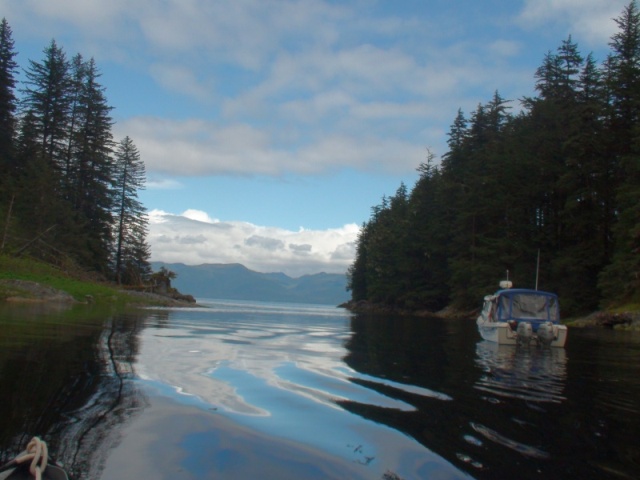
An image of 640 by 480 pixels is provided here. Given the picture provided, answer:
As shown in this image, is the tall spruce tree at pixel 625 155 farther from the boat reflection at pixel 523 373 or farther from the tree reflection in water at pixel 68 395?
the tree reflection in water at pixel 68 395

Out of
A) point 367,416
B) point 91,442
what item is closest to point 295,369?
point 367,416

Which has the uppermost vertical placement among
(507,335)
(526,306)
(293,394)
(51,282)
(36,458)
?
(526,306)

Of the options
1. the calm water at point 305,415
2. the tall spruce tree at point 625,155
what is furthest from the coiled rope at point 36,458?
the tall spruce tree at point 625,155

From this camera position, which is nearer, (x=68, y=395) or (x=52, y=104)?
(x=68, y=395)

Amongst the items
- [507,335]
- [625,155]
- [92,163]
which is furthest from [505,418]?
[92,163]

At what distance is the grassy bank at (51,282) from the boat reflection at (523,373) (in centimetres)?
2309

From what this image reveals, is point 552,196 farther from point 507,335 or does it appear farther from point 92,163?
point 92,163

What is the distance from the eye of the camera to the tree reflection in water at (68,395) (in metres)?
4.55

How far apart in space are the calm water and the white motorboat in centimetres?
587

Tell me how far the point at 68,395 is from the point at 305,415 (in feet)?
9.47

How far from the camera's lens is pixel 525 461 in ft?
15.8

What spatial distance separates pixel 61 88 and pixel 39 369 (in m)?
51.7

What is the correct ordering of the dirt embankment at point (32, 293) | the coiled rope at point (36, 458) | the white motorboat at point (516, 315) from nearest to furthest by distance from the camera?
the coiled rope at point (36, 458) < the white motorboat at point (516, 315) < the dirt embankment at point (32, 293)

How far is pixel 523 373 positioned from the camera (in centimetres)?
1102
